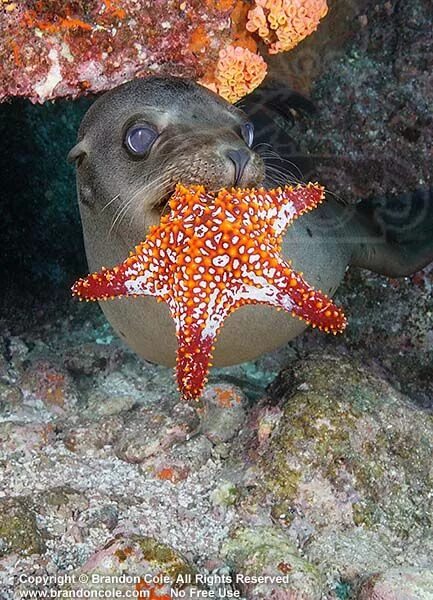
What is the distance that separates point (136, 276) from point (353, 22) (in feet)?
10.8

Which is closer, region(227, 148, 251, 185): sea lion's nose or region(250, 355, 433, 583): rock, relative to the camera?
region(227, 148, 251, 185): sea lion's nose

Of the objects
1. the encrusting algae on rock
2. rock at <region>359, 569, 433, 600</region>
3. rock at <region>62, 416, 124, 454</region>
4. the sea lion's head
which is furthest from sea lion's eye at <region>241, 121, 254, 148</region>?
rock at <region>359, 569, 433, 600</region>

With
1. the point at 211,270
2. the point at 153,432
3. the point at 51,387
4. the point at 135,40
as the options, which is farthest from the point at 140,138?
the point at 51,387

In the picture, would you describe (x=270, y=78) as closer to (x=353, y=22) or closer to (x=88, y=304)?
(x=353, y=22)

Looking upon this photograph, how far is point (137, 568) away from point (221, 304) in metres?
1.25

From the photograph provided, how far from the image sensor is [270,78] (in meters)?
4.39

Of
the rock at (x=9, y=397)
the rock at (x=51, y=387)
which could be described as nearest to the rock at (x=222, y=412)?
the rock at (x=51, y=387)

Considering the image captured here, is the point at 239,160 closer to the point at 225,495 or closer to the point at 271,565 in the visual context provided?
the point at 271,565

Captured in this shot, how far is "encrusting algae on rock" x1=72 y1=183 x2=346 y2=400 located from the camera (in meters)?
2.16

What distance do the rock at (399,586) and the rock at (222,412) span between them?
4.47ft

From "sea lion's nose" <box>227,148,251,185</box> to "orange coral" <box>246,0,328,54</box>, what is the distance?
1518 millimetres

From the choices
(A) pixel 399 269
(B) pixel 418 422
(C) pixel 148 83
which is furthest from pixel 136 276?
(A) pixel 399 269

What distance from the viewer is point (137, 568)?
104 inches

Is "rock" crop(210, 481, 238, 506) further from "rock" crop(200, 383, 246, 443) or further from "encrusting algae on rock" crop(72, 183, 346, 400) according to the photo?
"encrusting algae on rock" crop(72, 183, 346, 400)
